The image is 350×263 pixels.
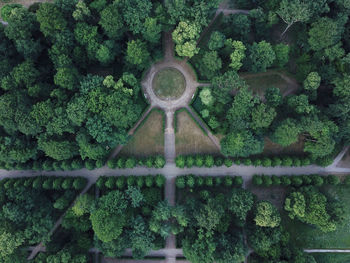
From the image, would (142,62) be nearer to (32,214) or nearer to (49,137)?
(49,137)

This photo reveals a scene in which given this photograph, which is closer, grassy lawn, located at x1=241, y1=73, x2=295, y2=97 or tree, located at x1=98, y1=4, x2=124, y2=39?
tree, located at x1=98, y1=4, x2=124, y2=39

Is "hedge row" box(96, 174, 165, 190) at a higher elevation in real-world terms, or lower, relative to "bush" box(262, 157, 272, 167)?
lower

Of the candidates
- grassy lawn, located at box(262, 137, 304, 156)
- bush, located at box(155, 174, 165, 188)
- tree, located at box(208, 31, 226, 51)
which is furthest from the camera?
grassy lawn, located at box(262, 137, 304, 156)

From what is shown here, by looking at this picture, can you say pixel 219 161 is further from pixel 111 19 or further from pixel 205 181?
pixel 111 19

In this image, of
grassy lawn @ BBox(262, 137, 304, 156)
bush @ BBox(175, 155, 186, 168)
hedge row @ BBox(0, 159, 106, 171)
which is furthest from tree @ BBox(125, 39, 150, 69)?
grassy lawn @ BBox(262, 137, 304, 156)

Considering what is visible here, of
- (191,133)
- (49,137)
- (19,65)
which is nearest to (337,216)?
(191,133)

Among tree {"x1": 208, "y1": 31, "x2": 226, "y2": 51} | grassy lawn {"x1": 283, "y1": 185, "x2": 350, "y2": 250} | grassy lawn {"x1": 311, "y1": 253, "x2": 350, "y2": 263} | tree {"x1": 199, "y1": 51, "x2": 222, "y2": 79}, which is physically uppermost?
tree {"x1": 208, "y1": 31, "x2": 226, "y2": 51}

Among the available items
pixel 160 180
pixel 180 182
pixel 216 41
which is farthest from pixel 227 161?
pixel 216 41

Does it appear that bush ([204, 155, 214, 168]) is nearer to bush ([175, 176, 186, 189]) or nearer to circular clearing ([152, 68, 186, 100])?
bush ([175, 176, 186, 189])

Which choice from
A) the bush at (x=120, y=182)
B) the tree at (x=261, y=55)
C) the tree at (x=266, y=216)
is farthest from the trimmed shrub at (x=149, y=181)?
the tree at (x=261, y=55)
